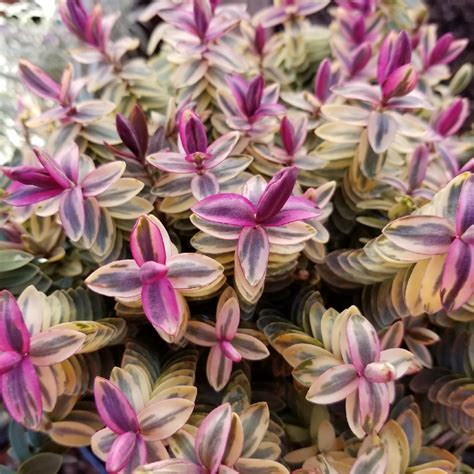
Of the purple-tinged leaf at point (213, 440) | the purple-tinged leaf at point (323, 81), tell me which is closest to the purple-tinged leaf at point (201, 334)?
the purple-tinged leaf at point (213, 440)

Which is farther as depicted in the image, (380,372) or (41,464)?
(41,464)

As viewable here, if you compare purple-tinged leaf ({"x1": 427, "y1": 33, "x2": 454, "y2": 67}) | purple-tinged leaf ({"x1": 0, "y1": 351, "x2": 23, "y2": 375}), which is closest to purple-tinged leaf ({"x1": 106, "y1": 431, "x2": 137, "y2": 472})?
purple-tinged leaf ({"x1": 0, "y1": 351, "x2": 23, "y2": 375})

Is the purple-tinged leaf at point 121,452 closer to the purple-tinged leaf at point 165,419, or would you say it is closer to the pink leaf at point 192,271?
the purple-tinged leaf at point 165,419

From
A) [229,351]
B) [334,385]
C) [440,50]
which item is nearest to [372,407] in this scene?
[334,385]

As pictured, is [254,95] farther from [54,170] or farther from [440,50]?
[440,50]

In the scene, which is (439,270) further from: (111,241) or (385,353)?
(111,241)

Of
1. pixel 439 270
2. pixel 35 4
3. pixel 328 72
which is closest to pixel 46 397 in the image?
pixel 439 270

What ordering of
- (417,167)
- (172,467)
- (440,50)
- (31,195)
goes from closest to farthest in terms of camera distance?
(172,467)
(31,195)
(417,167)
(440,50)
